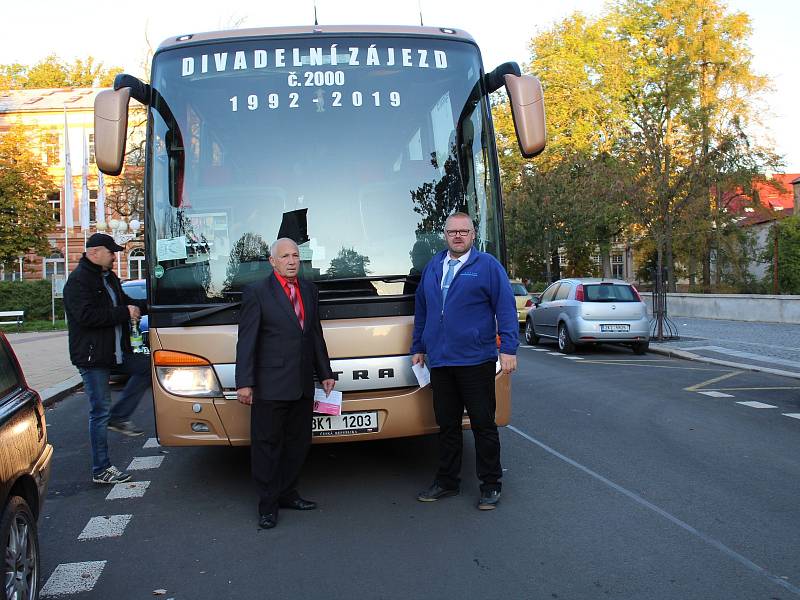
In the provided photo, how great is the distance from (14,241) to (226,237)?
36.9 metres

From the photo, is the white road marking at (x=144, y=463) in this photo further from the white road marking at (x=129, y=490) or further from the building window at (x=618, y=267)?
the building window at (x=618, y=267)

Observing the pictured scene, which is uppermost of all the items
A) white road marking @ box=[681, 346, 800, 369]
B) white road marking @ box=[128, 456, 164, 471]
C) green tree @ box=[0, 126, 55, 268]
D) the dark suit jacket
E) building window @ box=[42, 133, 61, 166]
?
building window @ box=[42, 133, 61, 166]

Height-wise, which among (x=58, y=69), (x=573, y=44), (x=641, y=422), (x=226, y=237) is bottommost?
(x=641, y=422)

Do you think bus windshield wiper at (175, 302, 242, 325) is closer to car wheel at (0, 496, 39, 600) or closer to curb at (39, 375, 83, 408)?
car wheel at (0, 496, 39, 600)

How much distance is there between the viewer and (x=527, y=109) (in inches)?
227

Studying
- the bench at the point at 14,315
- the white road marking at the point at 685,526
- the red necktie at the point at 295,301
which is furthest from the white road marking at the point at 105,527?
the bench at the point at 14,315

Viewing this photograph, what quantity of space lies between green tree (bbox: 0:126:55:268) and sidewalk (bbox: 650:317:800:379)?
1163 inches

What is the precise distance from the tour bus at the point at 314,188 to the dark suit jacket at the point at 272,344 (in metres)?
0.32

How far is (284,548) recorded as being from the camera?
15.8 feet

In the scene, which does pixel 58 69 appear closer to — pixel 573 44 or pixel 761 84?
pixel 573 44

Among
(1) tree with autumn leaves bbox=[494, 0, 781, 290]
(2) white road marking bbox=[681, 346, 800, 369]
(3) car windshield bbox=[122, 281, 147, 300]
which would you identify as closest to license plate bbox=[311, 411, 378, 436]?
(3) car windshield bbox=[122, 281, 147, 300]

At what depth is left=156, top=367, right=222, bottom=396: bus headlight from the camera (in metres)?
5.55

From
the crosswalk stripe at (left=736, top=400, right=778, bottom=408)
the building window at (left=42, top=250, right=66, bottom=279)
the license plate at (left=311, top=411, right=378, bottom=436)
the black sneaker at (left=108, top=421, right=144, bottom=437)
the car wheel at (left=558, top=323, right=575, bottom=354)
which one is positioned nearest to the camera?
the license plate at (left=311, top=411, right=378, bottom=436)

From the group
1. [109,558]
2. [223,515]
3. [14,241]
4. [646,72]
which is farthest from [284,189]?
[646,72]
